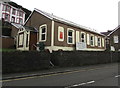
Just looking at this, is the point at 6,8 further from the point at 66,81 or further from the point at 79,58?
the point at 66,81

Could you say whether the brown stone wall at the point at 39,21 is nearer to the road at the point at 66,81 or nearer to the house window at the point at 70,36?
the house window at the point at 70,36

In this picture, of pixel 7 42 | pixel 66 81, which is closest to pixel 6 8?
pixel 7 42

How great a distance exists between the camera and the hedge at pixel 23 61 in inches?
421

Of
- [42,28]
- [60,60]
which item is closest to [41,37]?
[42,28]

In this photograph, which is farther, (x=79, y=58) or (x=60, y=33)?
(x=60, y=33)

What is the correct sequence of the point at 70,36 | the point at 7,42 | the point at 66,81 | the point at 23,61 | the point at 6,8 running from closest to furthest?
the point at 66,81
the point at 23,61
the point at 70,36
the point at 7,42
the point at 6,8

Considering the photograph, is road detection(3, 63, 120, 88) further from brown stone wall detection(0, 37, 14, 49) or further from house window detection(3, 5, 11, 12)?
house window detection(3, 5, 11, 12)

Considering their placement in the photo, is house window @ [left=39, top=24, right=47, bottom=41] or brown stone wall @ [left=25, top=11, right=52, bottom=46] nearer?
brown stone wall @ [left=25, top=11, right=52, bottom=46]

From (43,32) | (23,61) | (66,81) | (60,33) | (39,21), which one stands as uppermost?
(39,21)

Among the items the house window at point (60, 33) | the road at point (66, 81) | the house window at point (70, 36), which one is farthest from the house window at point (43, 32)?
the road at point (66, 81)

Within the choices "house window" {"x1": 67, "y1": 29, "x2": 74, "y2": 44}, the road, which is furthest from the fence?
the road

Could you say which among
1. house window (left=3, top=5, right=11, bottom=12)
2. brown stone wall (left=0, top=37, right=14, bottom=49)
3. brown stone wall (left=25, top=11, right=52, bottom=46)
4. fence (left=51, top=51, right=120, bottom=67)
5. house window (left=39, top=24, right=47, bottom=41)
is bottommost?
fence (left=51, top=51, right=120, bottom=67)

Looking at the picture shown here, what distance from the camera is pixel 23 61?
11.7 m

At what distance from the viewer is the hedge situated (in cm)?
1070
